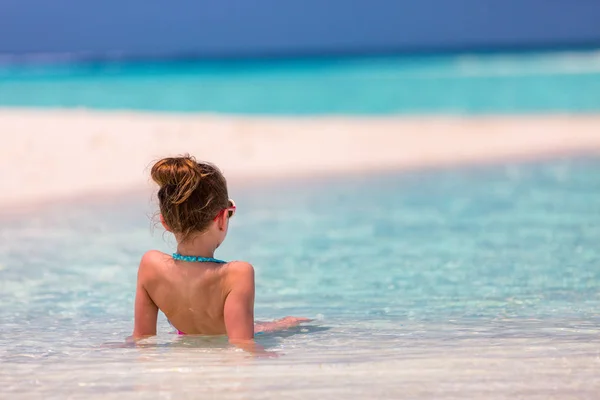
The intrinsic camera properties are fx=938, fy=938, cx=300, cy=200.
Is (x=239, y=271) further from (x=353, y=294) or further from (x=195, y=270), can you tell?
(x=353, y=294)

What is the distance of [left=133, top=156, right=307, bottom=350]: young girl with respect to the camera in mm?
3029

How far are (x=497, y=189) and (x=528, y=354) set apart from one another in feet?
15.7

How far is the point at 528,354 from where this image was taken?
10.1ft

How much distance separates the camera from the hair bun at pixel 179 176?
3.00 m

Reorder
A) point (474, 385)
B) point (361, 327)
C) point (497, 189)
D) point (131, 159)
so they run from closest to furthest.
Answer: point (474, 385), point (361, 327), point (497, 189), point (131, 159)

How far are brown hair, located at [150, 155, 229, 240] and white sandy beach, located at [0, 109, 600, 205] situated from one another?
4561 millimetres

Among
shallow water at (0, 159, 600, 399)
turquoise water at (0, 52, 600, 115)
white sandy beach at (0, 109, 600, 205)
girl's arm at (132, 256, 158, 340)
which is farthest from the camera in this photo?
turquoise water at (0, 52, 600, 115)

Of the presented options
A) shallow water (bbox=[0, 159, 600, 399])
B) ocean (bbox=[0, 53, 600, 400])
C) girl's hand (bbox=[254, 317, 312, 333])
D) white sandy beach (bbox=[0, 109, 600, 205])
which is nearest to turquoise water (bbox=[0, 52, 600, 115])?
white sandy beach (bbox=[0, 109, 600, 205])

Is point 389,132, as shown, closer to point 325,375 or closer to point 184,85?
point 325,375

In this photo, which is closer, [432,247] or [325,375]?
[325,375]

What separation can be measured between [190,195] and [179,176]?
70mm

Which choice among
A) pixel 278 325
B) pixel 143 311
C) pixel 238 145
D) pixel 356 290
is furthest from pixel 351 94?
pixel 143 311

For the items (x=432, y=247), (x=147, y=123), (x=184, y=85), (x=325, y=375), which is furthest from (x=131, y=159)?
(x=184, y=85)

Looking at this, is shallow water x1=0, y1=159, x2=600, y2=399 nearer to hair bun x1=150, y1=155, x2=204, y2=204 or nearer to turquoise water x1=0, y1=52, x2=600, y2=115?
hair bun x1=150, y1=155, x2=204, y2=204
